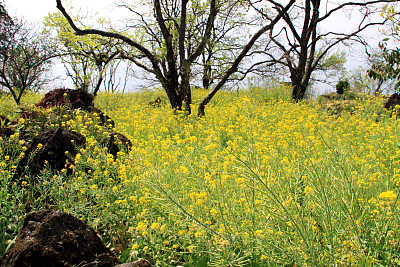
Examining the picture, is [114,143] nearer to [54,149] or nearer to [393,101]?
[54,149]

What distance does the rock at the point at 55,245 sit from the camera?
1893mm

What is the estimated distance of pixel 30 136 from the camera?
194 inches

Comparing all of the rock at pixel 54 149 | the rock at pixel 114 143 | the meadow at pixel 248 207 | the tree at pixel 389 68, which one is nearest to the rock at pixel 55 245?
the meadow at pixel 248 207

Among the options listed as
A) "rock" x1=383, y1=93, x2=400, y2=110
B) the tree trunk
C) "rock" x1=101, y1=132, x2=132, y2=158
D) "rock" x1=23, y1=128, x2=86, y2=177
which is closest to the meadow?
"rock" x1=23, y1=128, x2=86, y2=177

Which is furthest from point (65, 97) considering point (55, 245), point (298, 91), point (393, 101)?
point (393, 101)

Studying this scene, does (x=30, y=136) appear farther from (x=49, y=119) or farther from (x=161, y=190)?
(x=161, y=190)

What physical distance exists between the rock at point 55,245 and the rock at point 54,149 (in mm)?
1826

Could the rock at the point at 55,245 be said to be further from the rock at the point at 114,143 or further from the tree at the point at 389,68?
the tree at the point at 389,68

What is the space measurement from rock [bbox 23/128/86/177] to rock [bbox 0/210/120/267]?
71.9 inches

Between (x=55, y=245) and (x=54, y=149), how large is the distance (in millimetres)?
2327

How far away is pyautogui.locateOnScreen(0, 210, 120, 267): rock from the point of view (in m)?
1.89

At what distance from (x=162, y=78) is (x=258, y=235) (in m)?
6.70

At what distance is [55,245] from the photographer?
77.0 inches

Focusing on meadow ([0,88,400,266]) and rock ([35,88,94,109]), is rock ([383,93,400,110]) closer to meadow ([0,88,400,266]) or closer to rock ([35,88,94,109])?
meadow ([0,88,400,266])
